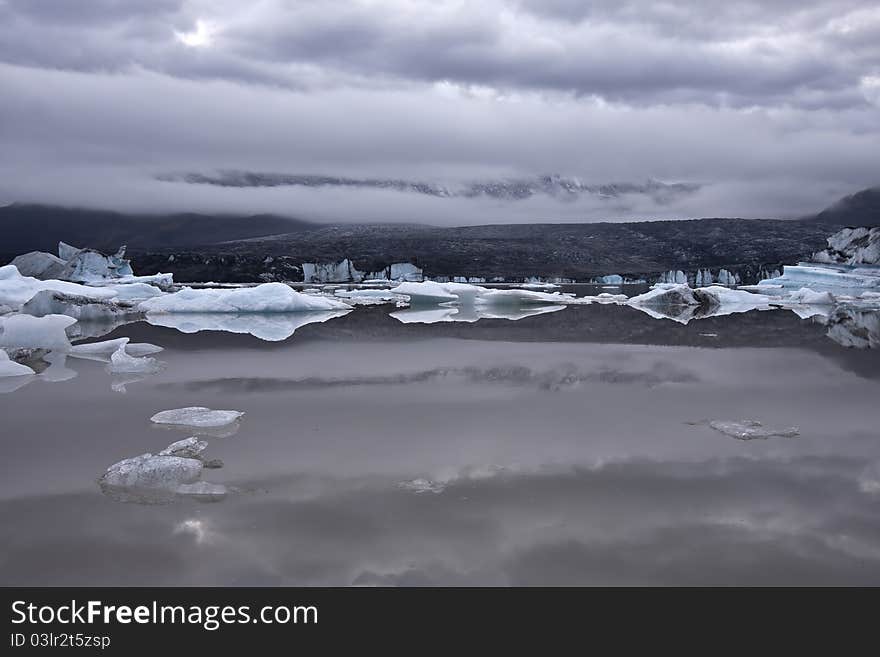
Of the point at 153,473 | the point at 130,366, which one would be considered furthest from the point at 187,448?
the point at 130,366

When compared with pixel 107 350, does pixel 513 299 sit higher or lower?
lower

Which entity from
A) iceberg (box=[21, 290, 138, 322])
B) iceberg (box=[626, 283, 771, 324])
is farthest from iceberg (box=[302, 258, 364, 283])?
iceberg (box=[21, 290, 138, 322])

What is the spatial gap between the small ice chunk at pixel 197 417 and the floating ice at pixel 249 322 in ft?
22.3

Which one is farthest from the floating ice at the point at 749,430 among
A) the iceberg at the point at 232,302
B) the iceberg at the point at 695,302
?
the iceberg at the point at 695,302

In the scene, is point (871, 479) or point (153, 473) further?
point (871, 479)

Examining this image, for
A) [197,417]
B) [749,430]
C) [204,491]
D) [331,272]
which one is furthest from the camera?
[331,272]

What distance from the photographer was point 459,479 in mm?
4379

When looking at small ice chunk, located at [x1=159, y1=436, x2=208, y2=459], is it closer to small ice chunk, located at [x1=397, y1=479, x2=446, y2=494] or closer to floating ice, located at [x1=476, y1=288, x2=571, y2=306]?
small ice chunk, located at [x1=397, y1=479, x2=446, y2=494]

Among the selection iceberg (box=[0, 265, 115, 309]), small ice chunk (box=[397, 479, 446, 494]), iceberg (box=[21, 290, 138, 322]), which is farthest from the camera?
iceberg (box=[0, 265, 115, 309])

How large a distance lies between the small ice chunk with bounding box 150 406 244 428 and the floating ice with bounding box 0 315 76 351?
246 inches

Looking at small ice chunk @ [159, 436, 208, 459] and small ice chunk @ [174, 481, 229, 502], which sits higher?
small ice chunk @ [159, 436, 208, 459]

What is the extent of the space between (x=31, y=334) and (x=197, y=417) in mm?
7103

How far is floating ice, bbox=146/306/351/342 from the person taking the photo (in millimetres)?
14461

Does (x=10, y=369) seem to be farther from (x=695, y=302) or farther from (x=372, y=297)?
(x=695, y=302)
